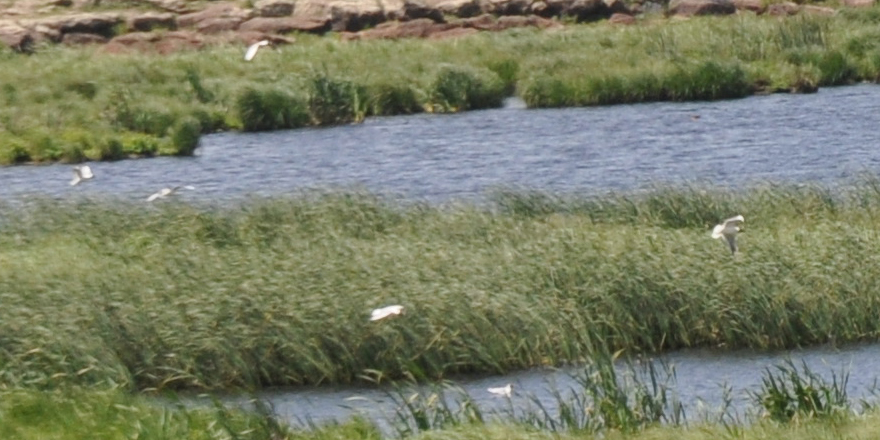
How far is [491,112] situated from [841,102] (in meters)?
6.86

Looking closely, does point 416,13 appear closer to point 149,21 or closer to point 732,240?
point 149,21

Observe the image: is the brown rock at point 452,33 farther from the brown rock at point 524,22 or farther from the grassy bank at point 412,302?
the grassy bank at point 412,302

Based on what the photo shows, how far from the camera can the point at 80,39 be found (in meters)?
41.5

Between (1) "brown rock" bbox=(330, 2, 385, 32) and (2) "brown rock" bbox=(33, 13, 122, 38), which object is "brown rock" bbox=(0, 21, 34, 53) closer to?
(2) "brown rock" bbox=(33, 13, 122, 38)

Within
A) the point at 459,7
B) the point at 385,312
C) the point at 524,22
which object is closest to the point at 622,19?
the point at 524,22

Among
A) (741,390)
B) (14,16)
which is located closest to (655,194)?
(741,390)

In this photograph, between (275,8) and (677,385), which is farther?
(275,8)

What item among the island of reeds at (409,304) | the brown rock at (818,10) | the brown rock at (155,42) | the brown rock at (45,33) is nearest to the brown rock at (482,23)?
the brown rock at (155,42)

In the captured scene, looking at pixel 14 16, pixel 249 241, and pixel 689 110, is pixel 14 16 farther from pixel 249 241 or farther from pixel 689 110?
pixel 249 241

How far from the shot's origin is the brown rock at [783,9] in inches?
1704

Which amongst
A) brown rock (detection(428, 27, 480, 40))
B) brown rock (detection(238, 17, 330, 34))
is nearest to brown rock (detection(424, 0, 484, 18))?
brown rock (detection(428, 27, 480, 40))

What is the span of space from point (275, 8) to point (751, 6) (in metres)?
12.1

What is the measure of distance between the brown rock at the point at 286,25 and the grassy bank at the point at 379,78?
309 centimetres

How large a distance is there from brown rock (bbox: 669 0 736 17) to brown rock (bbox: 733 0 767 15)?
0.51ft
